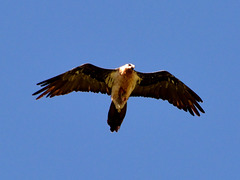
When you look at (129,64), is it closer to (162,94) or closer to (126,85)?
(126,85)

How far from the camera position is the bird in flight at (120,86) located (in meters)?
15.6

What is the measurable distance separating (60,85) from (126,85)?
7.27 feet

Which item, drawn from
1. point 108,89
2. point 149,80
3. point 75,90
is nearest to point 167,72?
point 149,80

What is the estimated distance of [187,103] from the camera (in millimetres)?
16641

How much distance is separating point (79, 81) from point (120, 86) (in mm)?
1451

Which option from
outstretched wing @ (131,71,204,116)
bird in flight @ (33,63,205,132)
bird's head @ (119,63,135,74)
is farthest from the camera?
outstretched wing @ (131,71,204,116)

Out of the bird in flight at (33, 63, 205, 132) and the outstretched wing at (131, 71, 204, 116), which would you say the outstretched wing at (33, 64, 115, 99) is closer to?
the bird in flight at (33, 63, 205, 132)

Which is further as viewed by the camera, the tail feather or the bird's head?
the tail feather

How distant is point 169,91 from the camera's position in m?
16.6

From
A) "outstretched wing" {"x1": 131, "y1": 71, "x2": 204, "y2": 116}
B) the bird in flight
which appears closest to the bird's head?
the bird in flight

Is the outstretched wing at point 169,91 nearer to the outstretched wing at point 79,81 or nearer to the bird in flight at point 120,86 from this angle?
the bird in flight at point 120,86

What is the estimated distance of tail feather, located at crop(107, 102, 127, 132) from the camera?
15609 mm

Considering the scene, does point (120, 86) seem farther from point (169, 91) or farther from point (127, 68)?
point (169, 91)

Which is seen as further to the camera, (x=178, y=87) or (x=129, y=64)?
(x=178, y=87)
